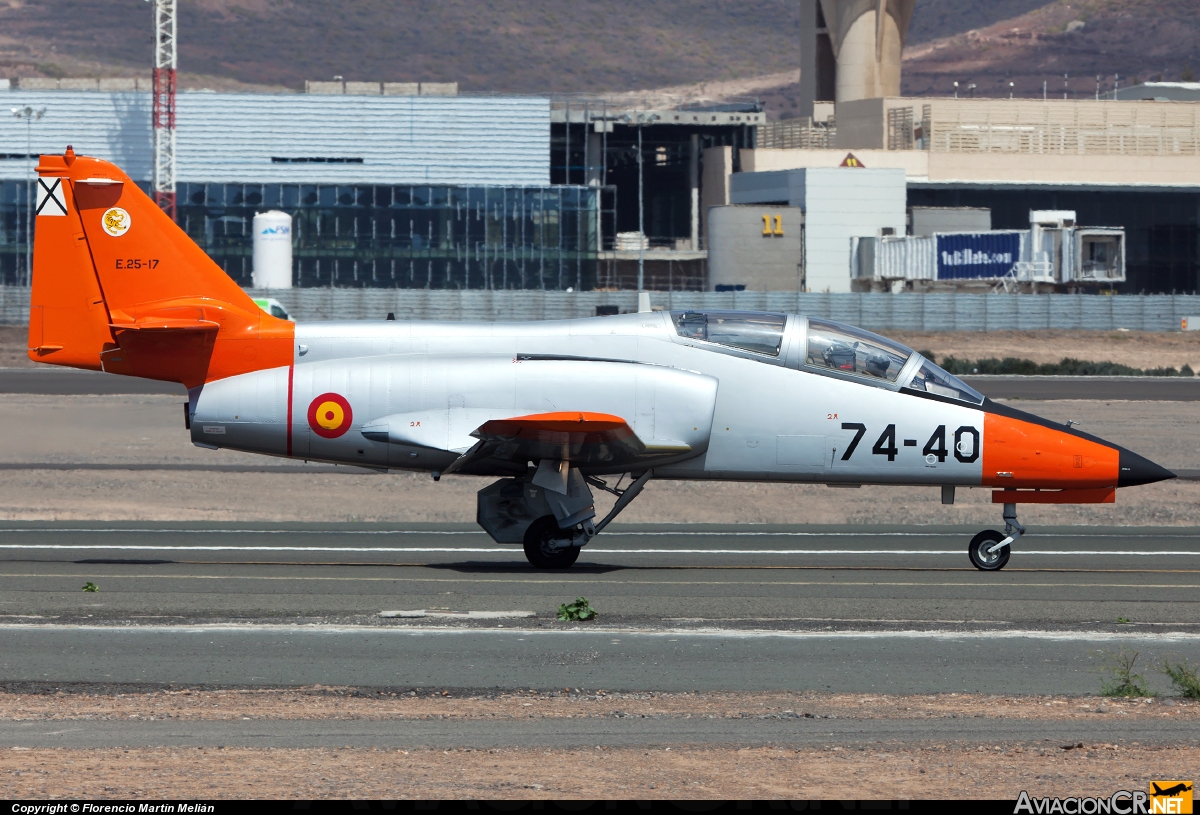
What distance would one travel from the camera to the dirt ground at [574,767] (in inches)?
312

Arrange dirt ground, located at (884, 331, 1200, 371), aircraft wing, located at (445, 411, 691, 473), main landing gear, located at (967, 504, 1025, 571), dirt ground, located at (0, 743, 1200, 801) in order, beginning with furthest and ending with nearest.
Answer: dirt ground, located at (884, 331, 1200, 371) < main landing gear, located at (967, 504, 1025, 571) < aircraft wing, located at (445, 411, 691, 473) < dirt ground, located at (0, 743, 1200, 801)

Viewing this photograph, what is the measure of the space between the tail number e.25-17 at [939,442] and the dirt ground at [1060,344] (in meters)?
49.4

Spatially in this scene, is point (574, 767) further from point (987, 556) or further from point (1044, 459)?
point (987, 556)

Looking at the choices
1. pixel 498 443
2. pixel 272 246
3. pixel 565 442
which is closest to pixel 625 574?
pixel 565 442

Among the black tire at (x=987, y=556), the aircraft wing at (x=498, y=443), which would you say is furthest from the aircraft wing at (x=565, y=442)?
the black tire at (x=987, y=556)

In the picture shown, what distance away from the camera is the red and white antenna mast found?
9362cm

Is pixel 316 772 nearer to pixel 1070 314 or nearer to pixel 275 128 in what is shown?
pixel 1070 314

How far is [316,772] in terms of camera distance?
829 centimetres

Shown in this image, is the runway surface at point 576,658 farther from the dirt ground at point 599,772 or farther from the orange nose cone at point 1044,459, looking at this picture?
the orange nose cone at point 1044,459

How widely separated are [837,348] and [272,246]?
75461 millimetres

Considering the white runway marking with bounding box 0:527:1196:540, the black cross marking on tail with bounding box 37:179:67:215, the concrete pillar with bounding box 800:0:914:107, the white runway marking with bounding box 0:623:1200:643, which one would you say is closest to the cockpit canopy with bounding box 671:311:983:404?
the white runway marking with bounding box 0:623:1200:643

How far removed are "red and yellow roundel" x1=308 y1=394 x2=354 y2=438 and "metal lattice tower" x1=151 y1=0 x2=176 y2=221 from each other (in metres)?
80.6

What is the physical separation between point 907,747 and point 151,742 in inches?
184

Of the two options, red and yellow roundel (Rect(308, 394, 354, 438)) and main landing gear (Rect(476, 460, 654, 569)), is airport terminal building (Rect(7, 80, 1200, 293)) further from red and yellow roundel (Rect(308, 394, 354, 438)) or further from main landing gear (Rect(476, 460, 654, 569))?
red and yellow roundel (Rect(308, 394, 354, 438))
